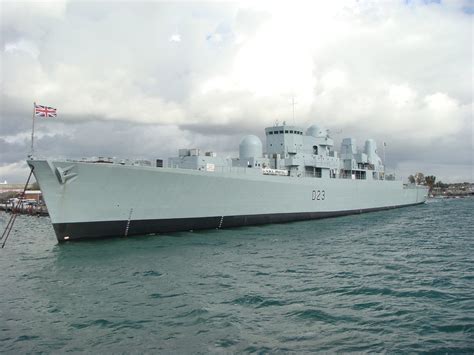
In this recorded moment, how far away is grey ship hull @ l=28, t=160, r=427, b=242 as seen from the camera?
16.8 m

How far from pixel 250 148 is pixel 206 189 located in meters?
7.62

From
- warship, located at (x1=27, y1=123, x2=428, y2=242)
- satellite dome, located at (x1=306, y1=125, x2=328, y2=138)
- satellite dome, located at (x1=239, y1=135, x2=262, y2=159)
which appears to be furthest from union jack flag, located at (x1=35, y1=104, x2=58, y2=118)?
satellite dome, located at (x1=306, y1=125, x2=328, y2=138)

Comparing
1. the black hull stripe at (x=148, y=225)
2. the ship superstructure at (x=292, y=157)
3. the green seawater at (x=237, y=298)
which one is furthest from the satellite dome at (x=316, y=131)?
the green seawater at (x=237, y=298)

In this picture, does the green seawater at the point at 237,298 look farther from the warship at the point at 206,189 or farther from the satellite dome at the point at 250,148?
the satellite dome at the point at 250,148

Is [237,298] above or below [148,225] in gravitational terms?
below

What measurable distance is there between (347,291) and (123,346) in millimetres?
5593

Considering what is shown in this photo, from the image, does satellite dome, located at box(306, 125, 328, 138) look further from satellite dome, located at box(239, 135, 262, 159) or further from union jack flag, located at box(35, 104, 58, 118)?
union jack flag, located at box(35, 104, 58, 118)

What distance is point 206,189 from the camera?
67.6 feet

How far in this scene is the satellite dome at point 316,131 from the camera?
3378 cm

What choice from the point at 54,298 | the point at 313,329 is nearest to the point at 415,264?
the point at 313,329

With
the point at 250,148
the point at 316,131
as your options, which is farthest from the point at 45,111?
the point at 316,131

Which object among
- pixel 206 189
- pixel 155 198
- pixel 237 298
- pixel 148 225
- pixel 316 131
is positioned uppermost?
pixel 316 131

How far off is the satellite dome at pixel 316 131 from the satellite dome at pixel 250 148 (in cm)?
809

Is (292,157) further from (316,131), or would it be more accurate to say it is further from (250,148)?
(316,131)
